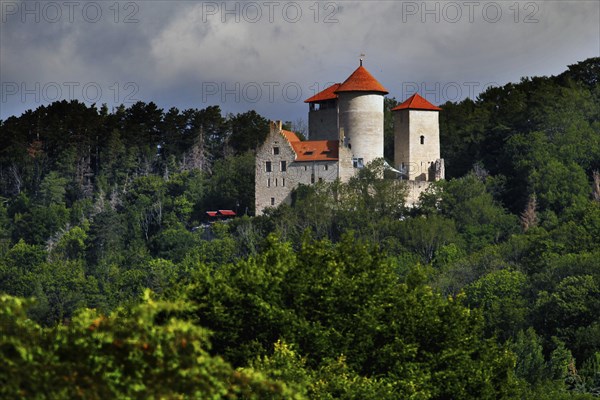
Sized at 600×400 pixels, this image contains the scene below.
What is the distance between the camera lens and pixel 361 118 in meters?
70.1

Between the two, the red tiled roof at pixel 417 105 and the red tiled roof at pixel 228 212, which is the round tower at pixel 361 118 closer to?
the red tiled roof at pixel 417 105

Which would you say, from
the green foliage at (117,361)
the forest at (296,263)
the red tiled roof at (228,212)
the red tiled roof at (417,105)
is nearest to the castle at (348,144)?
the red tiled roof at (417,105)

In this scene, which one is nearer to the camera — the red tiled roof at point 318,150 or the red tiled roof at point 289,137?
the red tiled roof at point 318,150

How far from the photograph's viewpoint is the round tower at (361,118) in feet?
229

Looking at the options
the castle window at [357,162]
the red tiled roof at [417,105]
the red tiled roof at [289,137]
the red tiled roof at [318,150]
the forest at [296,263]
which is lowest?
the forest at [296,263]

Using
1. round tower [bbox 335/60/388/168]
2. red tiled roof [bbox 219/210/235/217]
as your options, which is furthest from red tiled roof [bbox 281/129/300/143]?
red tiled roof [bbox 219/210/235/217]

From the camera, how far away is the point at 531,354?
45.0 metres

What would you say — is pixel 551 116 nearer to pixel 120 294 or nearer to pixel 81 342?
pixel 120 294

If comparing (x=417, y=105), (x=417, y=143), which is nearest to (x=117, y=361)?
(x=417, y=143)

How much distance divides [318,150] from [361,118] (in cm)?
254

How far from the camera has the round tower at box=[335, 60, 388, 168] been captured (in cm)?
6969

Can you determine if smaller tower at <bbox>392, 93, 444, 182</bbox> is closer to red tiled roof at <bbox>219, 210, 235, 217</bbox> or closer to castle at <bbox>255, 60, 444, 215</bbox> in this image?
castle at <bbox>255, 60, 444, 215</bbox>

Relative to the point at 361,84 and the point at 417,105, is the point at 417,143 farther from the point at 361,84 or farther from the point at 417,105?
the point at 361,84

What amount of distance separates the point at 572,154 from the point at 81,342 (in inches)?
2449
